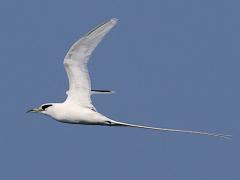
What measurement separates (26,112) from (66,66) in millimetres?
2255

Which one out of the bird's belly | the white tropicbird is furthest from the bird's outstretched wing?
the bird's belly

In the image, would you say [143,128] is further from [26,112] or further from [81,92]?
[26,112]

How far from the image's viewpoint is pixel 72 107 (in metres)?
18.7

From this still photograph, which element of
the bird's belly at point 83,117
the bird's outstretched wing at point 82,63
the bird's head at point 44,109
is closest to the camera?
the bird's outstretched wing at point 82,63

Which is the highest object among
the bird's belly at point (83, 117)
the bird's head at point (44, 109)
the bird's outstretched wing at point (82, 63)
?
the bird's outstretched wing at point (82, 63)

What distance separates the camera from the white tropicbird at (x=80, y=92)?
58.7ft

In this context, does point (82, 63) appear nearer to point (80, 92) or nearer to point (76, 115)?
point (80, 92)

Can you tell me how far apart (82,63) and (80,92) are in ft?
3.06

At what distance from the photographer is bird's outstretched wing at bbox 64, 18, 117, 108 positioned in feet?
58.3

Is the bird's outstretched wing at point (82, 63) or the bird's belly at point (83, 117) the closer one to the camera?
the bird's outstretched wing at point (82, 63)

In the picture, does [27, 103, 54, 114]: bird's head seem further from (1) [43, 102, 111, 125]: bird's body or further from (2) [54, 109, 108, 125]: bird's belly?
(2) [54, 109, 108, 125]: bird's belly

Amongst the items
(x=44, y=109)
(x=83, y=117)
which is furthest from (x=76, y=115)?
(x=44, y=109)

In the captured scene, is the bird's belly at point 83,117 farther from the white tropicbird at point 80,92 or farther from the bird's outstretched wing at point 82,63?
the bird's outstretched wing at point 82,63

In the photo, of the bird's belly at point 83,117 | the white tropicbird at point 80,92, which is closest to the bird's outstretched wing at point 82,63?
the white tropicbird at point 80,92
